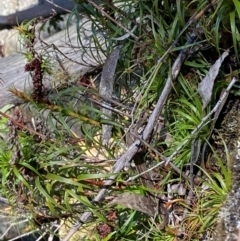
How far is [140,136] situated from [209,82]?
221 mm

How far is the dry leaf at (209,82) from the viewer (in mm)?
1360

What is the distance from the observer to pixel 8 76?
2.89 m

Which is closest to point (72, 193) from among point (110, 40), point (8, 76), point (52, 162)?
point (52, 162)

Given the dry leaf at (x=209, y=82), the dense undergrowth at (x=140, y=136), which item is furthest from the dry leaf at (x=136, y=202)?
the dry leaf at (x=209, y=82)

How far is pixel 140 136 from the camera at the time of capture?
1.39 m

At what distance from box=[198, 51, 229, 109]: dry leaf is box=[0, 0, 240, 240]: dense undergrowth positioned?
0.05 feet

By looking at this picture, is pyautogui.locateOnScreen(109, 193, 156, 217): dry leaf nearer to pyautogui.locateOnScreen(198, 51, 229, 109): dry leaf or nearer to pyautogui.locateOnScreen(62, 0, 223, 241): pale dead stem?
pyautogui.locateOnScreen(62, 0, 223, 241): pale dead stem

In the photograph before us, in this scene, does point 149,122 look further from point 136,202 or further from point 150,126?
point 136,202

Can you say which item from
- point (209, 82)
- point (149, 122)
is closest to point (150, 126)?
point (149, 122)

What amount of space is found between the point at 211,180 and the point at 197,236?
0.15 metres

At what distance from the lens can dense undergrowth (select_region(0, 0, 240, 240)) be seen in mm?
1355

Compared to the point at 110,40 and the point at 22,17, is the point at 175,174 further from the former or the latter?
the point at 22,17

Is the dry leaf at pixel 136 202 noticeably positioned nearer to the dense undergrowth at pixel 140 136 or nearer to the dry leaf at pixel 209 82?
the dense undergrowth at pixel 140 136

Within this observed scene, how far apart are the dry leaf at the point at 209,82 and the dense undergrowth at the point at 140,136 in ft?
0.05
